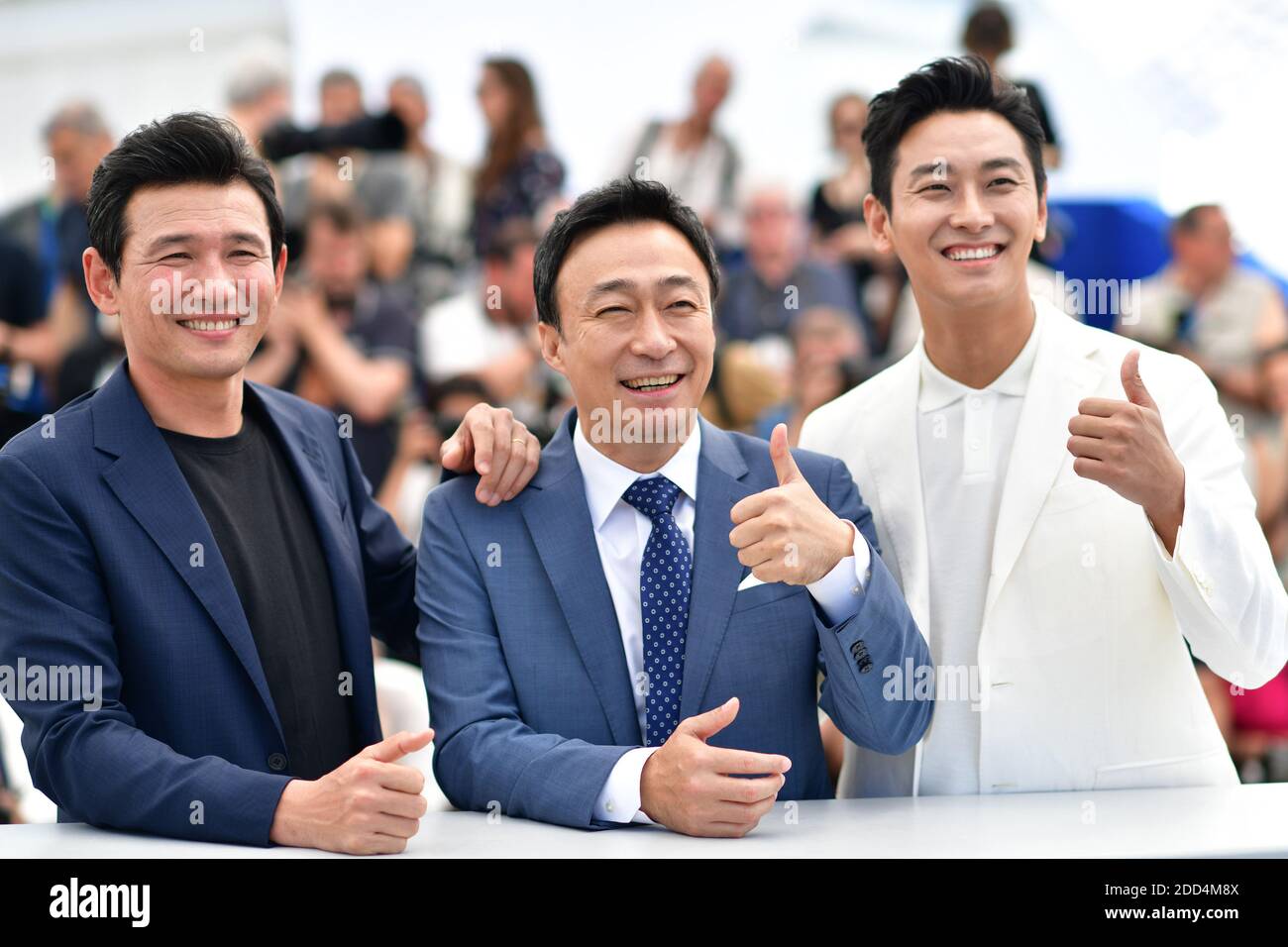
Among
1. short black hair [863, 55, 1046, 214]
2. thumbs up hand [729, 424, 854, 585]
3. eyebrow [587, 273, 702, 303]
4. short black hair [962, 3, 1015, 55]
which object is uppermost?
short black hair [962, 3, 1015, 55]

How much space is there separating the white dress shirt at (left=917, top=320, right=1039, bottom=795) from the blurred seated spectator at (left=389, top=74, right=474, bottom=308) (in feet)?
11.9

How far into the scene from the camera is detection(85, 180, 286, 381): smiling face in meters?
2.24

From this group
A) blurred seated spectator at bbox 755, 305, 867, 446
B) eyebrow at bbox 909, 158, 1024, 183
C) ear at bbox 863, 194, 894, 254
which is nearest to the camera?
eyebrow at bbox 909, 158, 1024, 183

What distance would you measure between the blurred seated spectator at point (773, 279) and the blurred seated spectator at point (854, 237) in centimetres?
9

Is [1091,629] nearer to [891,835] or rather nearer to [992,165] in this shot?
[891,835]

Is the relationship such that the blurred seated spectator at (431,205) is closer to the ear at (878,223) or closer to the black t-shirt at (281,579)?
the ear at (878,223)

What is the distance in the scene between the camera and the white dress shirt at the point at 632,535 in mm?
2148

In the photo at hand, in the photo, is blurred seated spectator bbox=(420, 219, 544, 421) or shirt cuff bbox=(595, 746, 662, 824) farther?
blurred seated spectator bbox=(420, 219, 544, 421)

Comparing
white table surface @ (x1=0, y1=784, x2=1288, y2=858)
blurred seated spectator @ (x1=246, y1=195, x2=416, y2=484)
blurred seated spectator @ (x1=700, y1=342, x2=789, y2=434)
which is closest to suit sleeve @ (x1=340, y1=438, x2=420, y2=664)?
white table surface @ (x1=0, y1=784, x2=1288, y2=858)

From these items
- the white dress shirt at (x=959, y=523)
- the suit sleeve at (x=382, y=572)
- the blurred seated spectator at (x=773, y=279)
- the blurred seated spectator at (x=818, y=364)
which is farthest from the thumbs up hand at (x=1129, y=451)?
the blurred seated spectator at (x=773, y=279)

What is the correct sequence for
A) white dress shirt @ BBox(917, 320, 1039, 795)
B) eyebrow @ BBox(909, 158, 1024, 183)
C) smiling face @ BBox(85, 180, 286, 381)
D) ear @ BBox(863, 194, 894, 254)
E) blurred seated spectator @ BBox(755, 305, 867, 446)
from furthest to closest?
1. blurred seated spectator @ BBox(755, 305, 867, 446)
2. ear @ BBox(863, 194, 894, 254)
3. eyebrow @ BBox(909, 158, 1024, 183)
4. white dress shirt @ BBox(917, 320, 1039, 795)
5. smiling face @ BBox(85, 180, 286, 381)

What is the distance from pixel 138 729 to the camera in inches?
82.4

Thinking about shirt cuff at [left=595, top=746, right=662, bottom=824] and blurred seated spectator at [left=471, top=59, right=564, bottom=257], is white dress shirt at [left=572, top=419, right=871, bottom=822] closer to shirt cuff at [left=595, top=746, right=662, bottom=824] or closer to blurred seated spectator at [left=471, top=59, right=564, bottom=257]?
shirt cuff at [left=595, top=746, right=662, bottom=824]

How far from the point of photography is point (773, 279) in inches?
239
